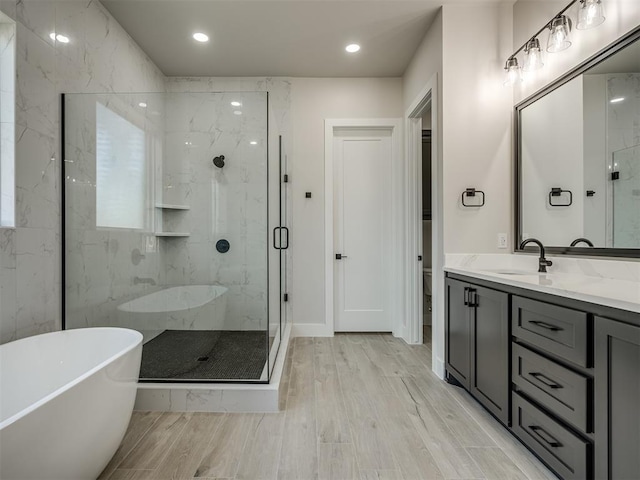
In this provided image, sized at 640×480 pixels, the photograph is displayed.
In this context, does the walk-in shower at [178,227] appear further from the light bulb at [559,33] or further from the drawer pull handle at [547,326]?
the light bulb at [559,33]

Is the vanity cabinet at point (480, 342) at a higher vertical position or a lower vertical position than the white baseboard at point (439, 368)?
higher

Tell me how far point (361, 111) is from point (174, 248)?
2377 mm

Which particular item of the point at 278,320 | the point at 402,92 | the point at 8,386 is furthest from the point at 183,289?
the point at 402,92

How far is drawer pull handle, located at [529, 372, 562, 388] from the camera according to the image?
1328 millimetres

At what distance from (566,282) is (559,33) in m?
1.47

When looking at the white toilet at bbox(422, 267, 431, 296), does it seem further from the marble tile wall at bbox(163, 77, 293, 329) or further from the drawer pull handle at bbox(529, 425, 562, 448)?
the drawer pull handle at bbox(529, 425, 562, 448)

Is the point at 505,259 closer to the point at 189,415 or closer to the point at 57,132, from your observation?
the point at 189,415

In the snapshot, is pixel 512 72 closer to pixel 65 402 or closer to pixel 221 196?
pixel 221 196

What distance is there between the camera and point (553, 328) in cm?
133

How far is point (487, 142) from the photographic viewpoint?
235cm

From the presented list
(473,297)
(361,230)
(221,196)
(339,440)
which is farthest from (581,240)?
(221,196)

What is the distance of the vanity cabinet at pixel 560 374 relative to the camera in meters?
1.03

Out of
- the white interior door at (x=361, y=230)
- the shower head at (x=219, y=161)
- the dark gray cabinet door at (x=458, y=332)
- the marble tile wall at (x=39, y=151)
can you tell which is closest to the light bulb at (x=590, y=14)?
the dark gray cabinet door at (x=458, y=332)

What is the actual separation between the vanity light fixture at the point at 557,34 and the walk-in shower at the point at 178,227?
1.79 m
